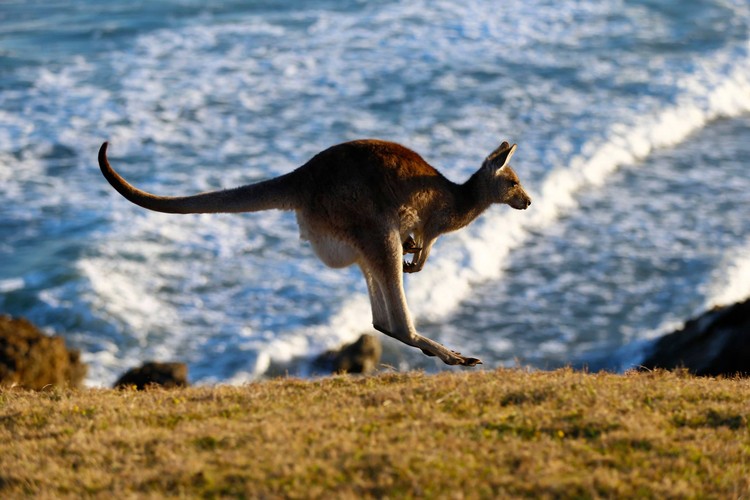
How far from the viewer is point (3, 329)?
11141 mm

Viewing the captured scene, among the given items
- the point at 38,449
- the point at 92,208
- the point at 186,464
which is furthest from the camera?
the point at 92,208

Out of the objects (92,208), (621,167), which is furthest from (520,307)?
(92,208)

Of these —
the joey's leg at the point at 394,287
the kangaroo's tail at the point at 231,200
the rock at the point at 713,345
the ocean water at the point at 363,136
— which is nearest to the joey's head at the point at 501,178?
the joey's leg at the point at 394,287

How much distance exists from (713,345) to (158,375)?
5.54 metres

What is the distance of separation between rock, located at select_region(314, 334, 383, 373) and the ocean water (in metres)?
0.36

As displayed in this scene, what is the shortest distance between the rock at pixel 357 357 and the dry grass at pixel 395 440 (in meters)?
5.69

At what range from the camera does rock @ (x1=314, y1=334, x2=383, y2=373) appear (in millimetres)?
13061

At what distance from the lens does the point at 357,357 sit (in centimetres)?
1311

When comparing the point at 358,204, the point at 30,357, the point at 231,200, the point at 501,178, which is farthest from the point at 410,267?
the point at 30,357

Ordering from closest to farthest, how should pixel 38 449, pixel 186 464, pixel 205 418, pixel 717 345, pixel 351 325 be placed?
1. pixel 186 464
2. pixel 38 449
3. pixel 205 418
4. pixel 717 345
5. pixel 351 325

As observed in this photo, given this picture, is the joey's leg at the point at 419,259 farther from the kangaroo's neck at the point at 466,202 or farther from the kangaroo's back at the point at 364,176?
the kangaroo's back at the point at 364,176

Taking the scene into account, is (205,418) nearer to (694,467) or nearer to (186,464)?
(186,464)

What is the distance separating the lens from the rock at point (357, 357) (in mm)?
13061

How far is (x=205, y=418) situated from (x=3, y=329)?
5.41 metres
